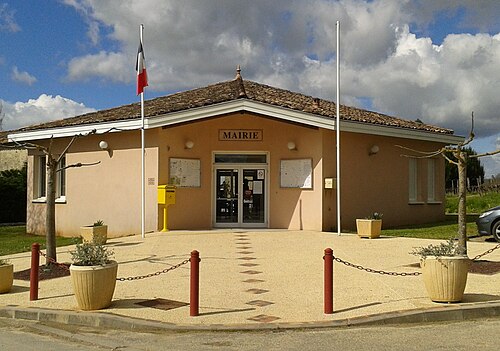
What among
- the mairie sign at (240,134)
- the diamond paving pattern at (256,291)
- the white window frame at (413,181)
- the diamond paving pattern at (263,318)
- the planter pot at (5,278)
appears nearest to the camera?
the diamond paving pattern at (263,318)

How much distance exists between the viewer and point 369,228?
17359 millimetres

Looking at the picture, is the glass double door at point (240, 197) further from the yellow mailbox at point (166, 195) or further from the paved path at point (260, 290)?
the paved path at point (260, 290)

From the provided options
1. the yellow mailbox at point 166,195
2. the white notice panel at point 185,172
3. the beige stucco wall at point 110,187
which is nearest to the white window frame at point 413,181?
the white notice panel at point 185,172

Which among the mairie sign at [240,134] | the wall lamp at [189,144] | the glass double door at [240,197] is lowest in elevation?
the glass double door at [240,197]

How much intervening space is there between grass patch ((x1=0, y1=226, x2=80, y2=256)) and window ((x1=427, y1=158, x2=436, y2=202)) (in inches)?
548

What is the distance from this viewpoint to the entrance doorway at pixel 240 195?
2106cm

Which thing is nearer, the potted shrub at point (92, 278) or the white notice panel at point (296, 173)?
the potted shrub at point (92, 278)

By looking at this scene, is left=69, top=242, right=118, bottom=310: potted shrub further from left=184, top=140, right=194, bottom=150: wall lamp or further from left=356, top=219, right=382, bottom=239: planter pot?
left=184, top=140, right=194, bottom=150: wall lamp

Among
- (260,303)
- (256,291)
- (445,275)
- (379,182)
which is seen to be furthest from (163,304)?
(379,182)

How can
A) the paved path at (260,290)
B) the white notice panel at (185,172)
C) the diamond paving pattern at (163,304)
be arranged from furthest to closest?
1. the white notice panel at (185,172)
2. the diamond paving pattern at (163,304)
3. the paved path at (260,290)

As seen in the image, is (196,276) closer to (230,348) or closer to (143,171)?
(230,348)

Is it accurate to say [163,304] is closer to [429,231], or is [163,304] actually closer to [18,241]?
[429,231]

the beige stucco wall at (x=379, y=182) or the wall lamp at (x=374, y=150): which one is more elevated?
the wall lamp at (x=374, y=150)

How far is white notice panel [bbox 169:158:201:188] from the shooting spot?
20281 millimetres
